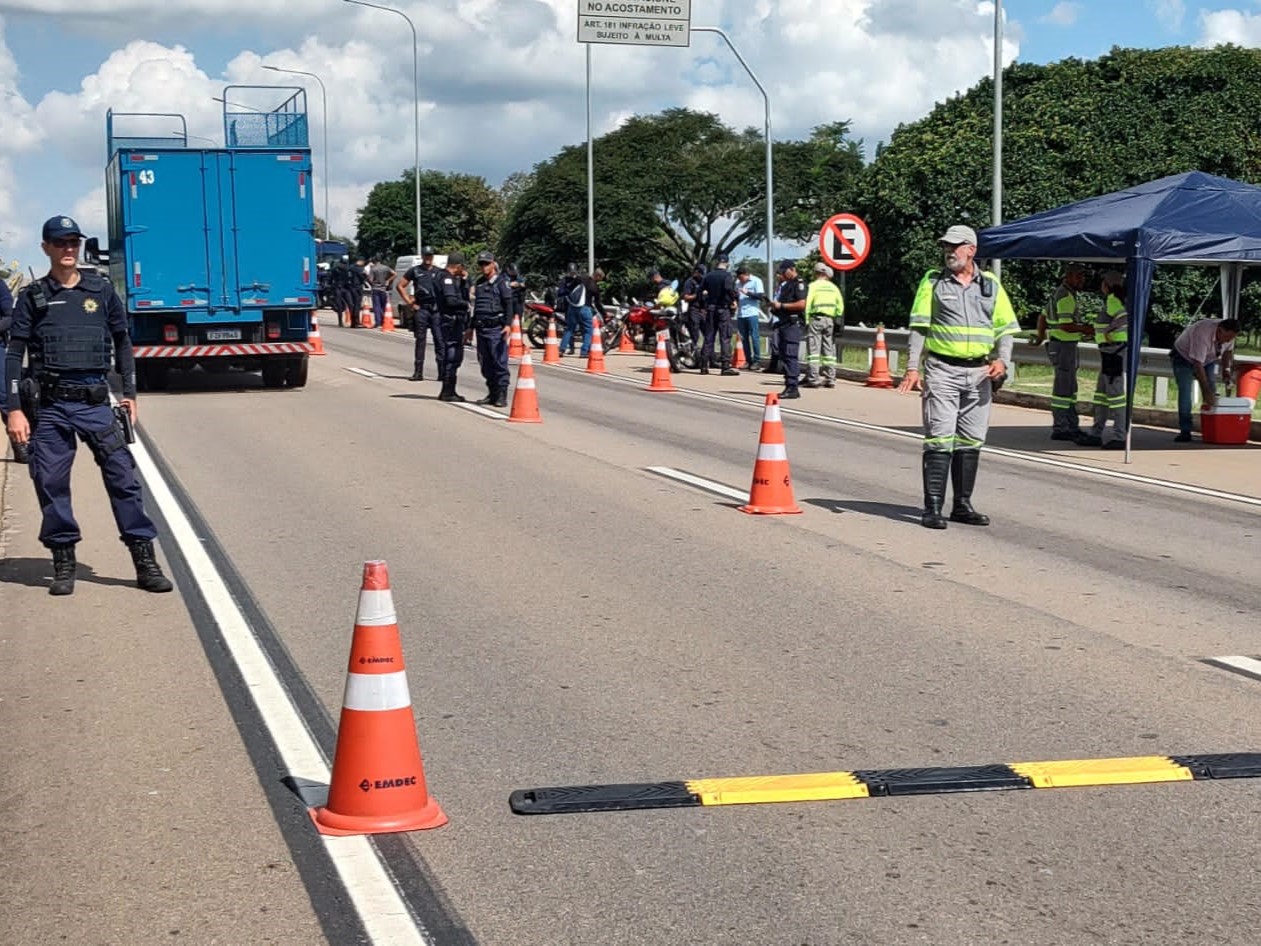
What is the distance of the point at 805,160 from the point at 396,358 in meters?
53.5

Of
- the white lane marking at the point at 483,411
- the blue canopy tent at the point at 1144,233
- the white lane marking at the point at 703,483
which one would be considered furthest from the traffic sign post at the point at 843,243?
the white lane marking at the point at 703,483

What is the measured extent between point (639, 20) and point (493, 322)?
13.3m

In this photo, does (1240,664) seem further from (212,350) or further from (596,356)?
(596,356)

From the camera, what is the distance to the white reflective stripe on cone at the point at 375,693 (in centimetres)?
546

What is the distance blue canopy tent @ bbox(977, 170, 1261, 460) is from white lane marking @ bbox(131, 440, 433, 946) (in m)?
9.41

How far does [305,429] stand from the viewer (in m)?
18.8

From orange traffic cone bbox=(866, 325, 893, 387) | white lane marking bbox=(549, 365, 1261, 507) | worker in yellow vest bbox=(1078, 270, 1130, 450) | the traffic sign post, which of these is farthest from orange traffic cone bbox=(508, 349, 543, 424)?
orange traffic cone bbox=(866, 325, 893, 387)

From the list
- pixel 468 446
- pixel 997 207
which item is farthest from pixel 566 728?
pixel 997 207

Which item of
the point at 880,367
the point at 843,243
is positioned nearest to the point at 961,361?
the point at 843,243

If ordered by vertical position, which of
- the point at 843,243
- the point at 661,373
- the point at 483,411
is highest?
the point at 843,243

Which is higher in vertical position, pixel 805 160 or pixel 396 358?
pixel 805 160

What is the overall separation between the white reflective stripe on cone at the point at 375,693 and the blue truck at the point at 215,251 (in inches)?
730

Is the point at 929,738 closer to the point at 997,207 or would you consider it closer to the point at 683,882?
the point at 683,882

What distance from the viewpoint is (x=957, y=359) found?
11.8 m
